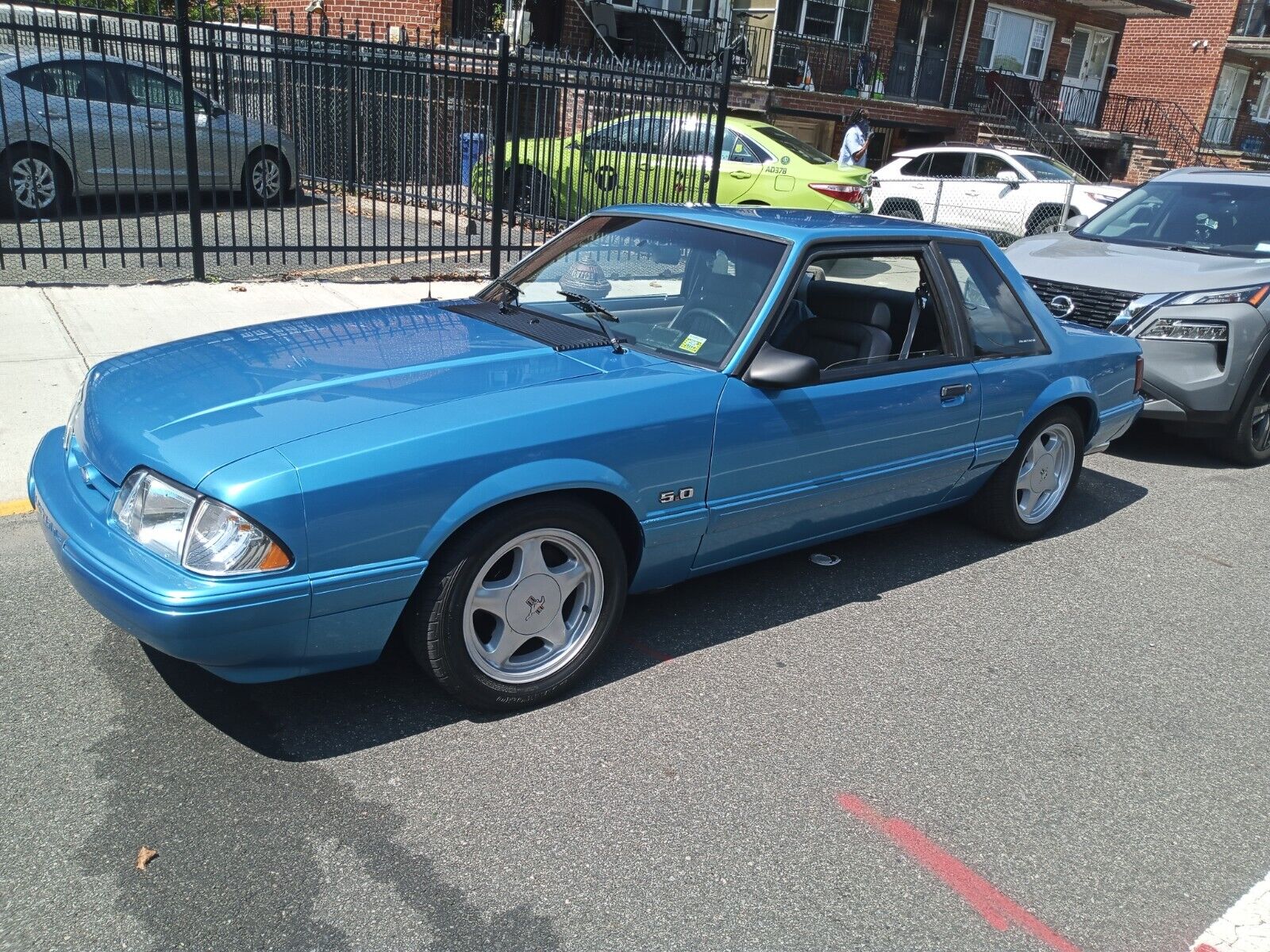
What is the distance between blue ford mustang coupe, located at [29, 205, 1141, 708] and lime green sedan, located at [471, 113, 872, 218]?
5.77 m

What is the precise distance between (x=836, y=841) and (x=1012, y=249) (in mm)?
6153

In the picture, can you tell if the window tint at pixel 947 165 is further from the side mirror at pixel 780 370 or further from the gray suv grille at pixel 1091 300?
the side mirror at pixel 780 370

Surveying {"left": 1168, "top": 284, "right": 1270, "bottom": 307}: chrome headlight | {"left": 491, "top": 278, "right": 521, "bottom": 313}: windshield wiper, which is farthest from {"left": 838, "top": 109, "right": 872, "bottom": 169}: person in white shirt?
{"left": 491, "top": 278, "right": 521, "bottom": 313}: windshield wiper

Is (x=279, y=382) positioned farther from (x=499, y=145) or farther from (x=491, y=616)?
(x=499, y=145)

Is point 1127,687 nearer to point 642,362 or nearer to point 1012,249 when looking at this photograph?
point 642,362

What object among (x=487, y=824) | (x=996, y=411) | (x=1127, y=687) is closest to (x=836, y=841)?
(x=487, y=824)

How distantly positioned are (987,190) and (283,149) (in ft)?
33.1

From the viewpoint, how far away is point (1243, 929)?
2.63 m

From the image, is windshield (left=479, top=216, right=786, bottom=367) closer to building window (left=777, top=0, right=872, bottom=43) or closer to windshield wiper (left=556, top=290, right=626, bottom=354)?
windshield wiper (left=556, top=290, right=626, bottom=354)

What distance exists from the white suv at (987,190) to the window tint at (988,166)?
0.01m

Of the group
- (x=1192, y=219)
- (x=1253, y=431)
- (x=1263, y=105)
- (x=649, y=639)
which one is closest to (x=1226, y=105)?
(x=1263, y=105)

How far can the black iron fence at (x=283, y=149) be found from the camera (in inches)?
330

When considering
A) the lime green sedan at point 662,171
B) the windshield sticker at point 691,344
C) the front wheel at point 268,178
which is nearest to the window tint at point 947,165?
the lime green sedan at point 662,171

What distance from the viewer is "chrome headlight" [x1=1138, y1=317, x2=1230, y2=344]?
645 cm
